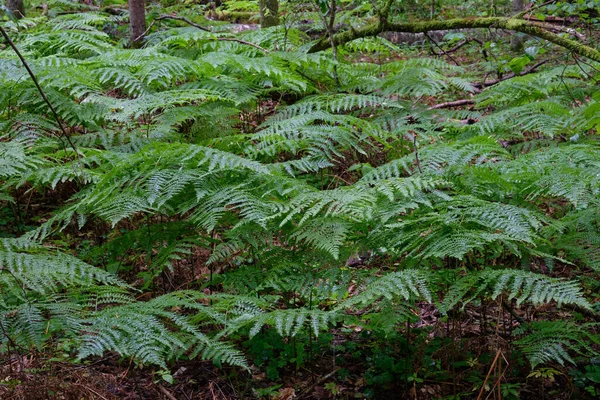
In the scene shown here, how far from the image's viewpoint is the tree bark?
411 cm

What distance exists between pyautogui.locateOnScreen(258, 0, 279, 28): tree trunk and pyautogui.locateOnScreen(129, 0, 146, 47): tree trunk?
135 cm

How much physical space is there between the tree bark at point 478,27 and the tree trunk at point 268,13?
1030 mm

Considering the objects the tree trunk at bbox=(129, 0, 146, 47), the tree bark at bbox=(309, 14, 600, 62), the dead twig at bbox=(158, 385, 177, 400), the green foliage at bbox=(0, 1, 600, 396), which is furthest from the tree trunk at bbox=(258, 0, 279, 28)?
the dead twig at bbox=(158, 385, 177, 400)

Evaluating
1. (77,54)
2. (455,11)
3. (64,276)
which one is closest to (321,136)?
(64,276)

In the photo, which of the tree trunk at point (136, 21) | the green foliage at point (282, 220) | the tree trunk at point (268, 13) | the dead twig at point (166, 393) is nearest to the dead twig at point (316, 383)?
the green foliage at point (282, 220)

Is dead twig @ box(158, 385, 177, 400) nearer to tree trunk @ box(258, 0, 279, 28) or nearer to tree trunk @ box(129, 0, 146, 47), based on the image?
tree trunk @ box(129, 0, 146, 47)

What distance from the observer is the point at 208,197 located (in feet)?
9.36

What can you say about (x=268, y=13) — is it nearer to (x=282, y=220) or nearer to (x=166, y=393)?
(x=282, y=220)

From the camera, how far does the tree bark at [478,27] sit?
4.11 metres

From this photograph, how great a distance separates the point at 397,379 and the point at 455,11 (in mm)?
10527

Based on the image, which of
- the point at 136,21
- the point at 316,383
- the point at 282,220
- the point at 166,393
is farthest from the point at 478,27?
the point at 166,393

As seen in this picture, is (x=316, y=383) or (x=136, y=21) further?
(x=136, y=21)

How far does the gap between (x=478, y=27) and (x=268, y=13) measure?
2502mm

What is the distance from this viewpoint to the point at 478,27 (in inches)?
184
